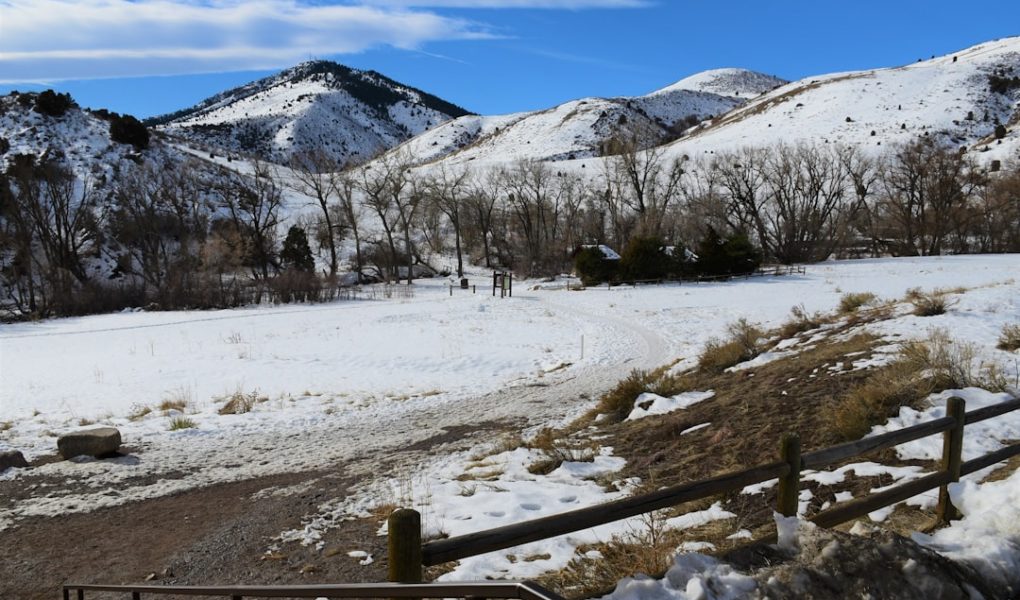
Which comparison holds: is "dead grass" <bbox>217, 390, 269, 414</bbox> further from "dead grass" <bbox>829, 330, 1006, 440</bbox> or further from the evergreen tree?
the evergreen tree

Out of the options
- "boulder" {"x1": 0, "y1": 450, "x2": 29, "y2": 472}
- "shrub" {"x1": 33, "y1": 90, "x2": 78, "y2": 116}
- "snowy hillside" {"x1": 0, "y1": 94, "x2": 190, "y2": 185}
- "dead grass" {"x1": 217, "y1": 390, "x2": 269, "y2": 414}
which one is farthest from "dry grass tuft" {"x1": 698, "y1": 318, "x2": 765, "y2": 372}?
"shrub" {"x1": 33, "y1": 90, "x2": 78, "y2": 116}

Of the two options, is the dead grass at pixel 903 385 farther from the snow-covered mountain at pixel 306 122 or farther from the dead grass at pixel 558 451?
the snow-covered mountain at pixel 306 122

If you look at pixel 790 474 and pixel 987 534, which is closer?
pixel 790 474

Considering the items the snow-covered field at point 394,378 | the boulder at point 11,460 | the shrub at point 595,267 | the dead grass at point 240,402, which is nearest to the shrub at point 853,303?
the snow-covered field at point 394,378

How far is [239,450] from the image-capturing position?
10.8 metres

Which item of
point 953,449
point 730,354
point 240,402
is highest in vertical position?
point 953,449

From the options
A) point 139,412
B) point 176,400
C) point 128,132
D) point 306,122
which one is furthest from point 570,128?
point 139,412

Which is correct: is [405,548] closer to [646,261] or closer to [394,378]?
[394,378]

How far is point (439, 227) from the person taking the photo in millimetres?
65938

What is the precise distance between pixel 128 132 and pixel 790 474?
76.5m

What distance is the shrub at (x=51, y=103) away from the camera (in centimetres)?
6284

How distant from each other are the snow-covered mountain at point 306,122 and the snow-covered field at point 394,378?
94.8 m

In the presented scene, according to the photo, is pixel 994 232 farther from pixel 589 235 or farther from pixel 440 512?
pixel 440 512

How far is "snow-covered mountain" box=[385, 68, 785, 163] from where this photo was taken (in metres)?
103
